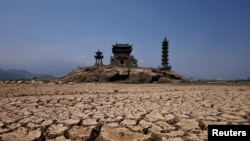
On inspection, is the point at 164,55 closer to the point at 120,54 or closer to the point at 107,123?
the point at 120,54

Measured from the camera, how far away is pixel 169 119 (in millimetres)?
4328

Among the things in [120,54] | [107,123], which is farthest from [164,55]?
[107,123]

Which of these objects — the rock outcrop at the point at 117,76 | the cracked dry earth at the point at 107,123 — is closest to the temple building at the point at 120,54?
the rock outcrop at the point at 117,76

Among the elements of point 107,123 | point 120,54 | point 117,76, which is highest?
point 120,54

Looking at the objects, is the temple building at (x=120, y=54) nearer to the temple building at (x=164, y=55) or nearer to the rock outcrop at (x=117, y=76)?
the temple building at (x=164, y=55)

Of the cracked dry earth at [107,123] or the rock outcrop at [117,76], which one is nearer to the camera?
the cracked dry earth at [107,123]

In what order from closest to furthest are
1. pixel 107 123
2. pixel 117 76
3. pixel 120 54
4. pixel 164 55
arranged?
1. pixel 107 123
2. pixel 117 76
3. pixel 120 54
4. pixel 164 55

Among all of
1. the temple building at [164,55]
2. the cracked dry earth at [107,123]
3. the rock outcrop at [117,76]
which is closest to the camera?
the cracked dry earth at [107,123]

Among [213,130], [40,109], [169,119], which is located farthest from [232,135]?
[40,109]

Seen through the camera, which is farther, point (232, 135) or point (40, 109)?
point (40, 109)

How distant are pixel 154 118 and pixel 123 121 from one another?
0.68m

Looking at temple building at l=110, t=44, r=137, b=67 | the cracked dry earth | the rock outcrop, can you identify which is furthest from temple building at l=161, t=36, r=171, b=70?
the cracked dry earth

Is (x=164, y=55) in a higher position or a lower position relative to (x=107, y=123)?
higher

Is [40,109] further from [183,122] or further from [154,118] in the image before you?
[183,122]
